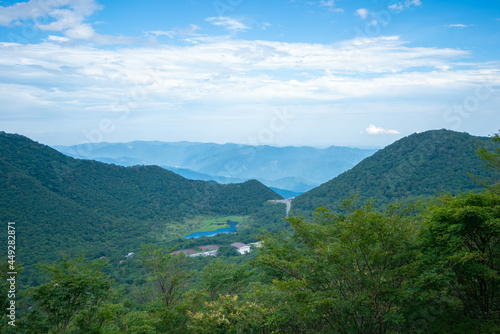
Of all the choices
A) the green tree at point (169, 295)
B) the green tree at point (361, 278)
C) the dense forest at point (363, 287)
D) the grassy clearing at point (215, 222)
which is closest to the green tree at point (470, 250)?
the dense forest at point (363, 287)

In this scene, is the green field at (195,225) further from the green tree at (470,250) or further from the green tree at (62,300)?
the green tree at (470,250)

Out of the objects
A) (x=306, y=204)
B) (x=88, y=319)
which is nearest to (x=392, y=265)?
(x=88, y=319)

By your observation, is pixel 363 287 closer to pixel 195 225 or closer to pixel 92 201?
pixel 92 201

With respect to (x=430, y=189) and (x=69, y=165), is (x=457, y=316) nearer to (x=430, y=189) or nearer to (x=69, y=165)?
(x=430, y=189)

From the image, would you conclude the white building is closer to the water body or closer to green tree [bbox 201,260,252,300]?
the water body

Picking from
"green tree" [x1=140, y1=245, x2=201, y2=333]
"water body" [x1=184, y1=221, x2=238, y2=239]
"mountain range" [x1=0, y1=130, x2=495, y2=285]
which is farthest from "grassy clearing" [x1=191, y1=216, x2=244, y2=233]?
"green tree" [x1=140, y1=245, x2=201, y2=333]

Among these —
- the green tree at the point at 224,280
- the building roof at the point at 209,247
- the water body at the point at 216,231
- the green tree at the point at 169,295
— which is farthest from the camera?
the water body at the point at 216,231
